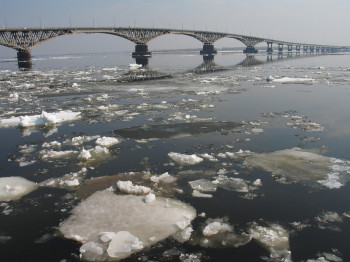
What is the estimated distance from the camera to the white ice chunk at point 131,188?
585 centimetres

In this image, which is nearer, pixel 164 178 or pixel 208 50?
pixel 164 178

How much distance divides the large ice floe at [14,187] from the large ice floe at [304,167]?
16.0 ft

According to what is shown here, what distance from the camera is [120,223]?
4871 millimetres

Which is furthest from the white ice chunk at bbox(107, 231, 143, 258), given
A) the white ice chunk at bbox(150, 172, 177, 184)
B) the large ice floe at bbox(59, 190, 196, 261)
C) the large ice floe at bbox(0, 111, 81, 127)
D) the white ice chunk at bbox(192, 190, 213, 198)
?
the large ice floe at bbox(0, 111, 81, 127)

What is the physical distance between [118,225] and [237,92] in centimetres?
1599

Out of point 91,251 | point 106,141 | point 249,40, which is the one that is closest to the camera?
point 91,251

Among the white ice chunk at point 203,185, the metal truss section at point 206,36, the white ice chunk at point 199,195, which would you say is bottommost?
the white ice chunk at point 199,195

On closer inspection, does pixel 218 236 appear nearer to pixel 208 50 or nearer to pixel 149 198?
pixel 149 198

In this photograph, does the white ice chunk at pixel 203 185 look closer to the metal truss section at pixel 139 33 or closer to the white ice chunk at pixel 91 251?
the white ice chunk at pixel 91 251

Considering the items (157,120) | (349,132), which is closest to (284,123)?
(349,132)

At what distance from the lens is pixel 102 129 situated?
1069 cm

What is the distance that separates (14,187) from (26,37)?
2815 inches

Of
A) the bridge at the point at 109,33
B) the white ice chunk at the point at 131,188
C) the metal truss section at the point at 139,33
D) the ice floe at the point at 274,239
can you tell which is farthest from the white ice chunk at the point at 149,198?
the metal truss section at the point at 139,33

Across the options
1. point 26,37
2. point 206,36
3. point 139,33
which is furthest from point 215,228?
point 206,36
